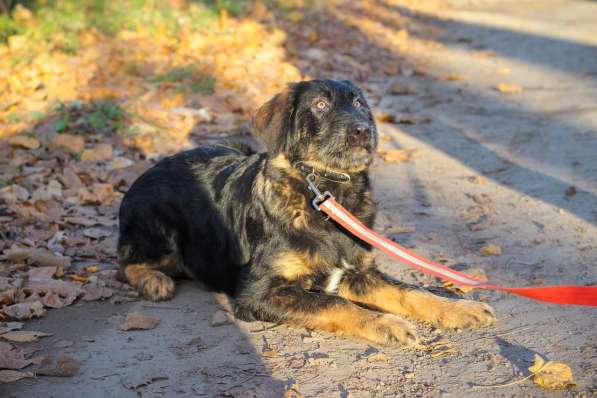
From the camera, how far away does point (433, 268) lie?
3898mm

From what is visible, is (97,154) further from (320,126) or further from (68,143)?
(320,126)

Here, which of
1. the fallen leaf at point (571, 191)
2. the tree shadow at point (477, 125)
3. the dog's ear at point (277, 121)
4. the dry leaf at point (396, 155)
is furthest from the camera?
the dry leaf at point (396, 155)

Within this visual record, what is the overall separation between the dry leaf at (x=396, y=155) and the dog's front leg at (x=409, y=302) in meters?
3.52

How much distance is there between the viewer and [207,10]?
15.0 m

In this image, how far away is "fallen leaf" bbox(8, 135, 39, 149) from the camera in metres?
7.95

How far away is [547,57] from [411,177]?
7543 millimetres

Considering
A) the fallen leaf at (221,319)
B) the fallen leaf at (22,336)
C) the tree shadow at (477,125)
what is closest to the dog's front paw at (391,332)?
the fallen leaf at (221,319)

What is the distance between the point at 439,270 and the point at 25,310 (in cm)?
301

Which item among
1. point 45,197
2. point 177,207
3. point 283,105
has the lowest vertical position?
point 45,197

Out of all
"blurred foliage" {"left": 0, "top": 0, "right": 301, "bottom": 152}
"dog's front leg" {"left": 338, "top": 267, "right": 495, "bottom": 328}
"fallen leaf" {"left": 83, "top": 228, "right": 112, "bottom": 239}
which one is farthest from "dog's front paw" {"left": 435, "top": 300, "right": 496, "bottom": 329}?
"blurred foliage" {"left": 0, "top": 0, "right": 301, "bottom": 152}

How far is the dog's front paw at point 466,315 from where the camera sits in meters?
4.45

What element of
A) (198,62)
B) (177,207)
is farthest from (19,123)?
(177,207)

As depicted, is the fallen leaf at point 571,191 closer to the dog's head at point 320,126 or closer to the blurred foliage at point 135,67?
the dog's head at point 320,126

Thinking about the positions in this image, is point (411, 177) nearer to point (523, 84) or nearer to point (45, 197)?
point (45, 197)
